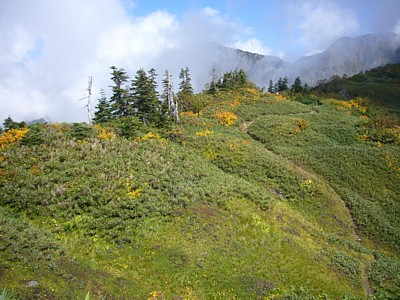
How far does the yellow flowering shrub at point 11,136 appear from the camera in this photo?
26.1m

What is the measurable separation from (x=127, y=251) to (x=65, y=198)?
22.5 feet

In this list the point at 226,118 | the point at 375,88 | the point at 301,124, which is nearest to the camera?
the point at 301,124

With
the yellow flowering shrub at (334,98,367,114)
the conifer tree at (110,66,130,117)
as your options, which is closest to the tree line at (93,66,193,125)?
the conifer tree at (110,66,130,117)

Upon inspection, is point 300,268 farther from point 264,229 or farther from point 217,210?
point 217,210

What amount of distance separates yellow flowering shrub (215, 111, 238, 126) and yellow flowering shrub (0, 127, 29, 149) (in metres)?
32.2

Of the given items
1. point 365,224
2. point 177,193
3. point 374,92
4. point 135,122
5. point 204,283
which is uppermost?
point 374,92

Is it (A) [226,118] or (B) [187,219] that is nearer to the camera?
(B) [187,219]

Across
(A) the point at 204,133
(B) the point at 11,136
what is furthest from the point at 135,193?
(A) the point at 204,133

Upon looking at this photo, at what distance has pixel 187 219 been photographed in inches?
745

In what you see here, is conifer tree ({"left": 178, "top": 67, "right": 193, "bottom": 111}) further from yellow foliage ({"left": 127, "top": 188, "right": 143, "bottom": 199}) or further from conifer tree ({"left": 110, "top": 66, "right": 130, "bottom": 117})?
yellow foliage ({"left": 127, "top": 188, "right": 143, "bottom": 199})

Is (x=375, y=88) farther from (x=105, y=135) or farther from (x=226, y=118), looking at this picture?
(x=105, y=135)

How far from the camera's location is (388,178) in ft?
106

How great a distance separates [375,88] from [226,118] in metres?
75.1

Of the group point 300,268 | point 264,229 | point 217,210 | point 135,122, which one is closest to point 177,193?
point 217,210
